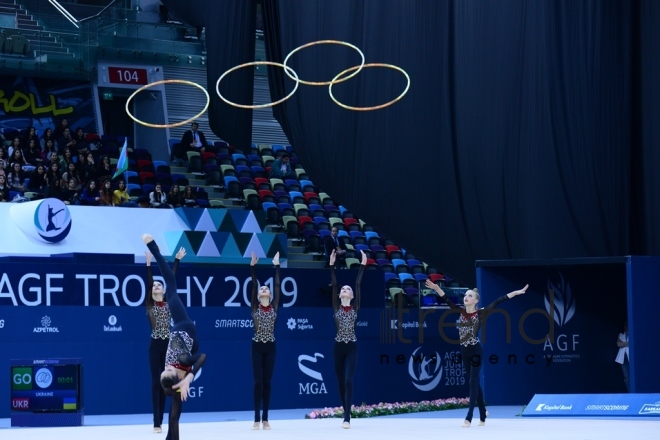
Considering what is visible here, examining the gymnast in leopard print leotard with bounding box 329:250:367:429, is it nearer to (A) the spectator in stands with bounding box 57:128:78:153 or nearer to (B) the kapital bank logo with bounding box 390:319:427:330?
(B) the kapital bank logo with bounding box 390:319:427:330

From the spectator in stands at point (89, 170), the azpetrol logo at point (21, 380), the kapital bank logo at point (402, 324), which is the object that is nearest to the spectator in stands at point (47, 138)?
the spectator in stands at point (89, 170)

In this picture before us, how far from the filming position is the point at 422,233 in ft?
56.5

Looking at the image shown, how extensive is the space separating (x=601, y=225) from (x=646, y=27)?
3115 mm

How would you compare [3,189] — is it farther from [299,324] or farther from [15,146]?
[299,324]

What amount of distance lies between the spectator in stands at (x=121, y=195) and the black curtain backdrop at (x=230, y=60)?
2.69 metres

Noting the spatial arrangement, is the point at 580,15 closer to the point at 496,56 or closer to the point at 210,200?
the point at 496,56

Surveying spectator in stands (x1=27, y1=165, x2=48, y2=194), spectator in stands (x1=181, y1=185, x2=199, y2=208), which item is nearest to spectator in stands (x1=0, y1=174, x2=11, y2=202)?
spectator in stands (x1=27, y1=165, x2=48, y2=194)

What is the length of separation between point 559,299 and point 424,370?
8.21ft

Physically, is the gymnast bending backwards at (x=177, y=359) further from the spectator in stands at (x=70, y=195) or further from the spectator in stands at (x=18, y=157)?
the spectator in stands at (x=18, y=157)

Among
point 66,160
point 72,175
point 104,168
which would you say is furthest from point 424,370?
point 66,160

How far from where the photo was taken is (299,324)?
16156 millimetres

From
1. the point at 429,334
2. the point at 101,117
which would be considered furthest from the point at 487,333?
the point at 101,117

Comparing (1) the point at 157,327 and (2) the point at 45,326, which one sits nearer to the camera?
(1) the point at 157,327

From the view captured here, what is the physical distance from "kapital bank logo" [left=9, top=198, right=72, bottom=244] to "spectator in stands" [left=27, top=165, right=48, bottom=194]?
2466 mm
